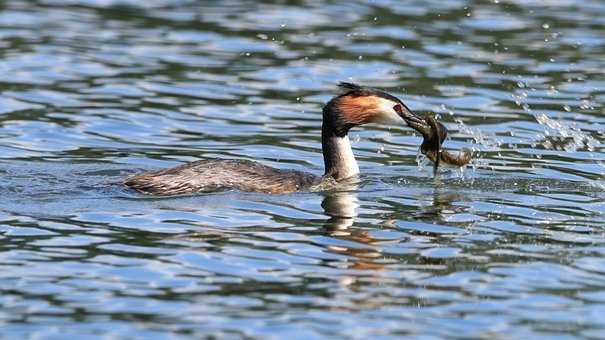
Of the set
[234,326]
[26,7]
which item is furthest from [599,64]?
[234,326]

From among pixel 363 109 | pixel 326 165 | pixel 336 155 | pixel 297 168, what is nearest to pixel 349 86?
pixel 363 109

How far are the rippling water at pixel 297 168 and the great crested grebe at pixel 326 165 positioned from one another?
173mm

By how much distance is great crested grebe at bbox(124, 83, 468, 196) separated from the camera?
12211mm

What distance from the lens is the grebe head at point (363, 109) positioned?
12.8 metres

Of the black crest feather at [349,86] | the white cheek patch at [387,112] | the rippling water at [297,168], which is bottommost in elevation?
the rippling water at [297,168]

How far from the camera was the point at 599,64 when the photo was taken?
18609 mm

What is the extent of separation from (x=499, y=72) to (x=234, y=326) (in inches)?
418

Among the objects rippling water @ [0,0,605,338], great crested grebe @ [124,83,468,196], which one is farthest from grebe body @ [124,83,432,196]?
rippling water @ [0,0,605,338]

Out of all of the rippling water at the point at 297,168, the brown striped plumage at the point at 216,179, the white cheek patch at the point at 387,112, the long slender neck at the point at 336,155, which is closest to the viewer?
the rippling water at the point at 297,168

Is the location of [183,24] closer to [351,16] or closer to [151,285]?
[351,16]

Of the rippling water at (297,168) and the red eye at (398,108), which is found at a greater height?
the red eye at (398,108)

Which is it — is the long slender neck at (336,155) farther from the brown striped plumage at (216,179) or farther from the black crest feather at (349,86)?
the brown striped plumage at (216,179)

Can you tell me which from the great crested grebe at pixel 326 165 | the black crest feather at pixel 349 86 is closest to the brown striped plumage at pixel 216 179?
the great crested grebe at pixel 326 165

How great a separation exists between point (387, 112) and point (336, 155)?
2.04 feet
